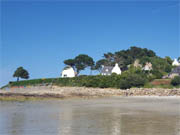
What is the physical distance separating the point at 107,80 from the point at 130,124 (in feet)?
122

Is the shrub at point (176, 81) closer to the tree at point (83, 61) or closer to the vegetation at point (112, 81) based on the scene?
the vegetation at point (112, 81)

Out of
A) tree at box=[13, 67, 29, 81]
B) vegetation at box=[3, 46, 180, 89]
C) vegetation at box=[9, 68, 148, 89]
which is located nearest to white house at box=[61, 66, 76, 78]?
vegetation at box=[3, 46, 180, 89]

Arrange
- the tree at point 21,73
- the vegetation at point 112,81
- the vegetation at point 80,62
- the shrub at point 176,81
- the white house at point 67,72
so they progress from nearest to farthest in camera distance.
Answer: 1. the shrub at point 176,81
2. the vegetation at point 112,81
3. the white house at point 67,72
4. the tree at point 21,73
5. the vegetation at point 80,62

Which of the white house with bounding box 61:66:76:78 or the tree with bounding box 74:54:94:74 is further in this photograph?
the tree with bounding box 74:54:94:74

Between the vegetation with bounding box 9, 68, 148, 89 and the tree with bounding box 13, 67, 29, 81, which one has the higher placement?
the tree with bounding box 13, 67, 29, 81

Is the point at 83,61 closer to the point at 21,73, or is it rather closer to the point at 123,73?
the point at 21,73

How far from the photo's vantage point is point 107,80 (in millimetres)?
48281

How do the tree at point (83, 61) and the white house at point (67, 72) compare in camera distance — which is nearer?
the white house at point (67, 72)

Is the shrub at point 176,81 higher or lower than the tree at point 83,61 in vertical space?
lower

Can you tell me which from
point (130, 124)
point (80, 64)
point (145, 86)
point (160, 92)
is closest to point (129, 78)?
point (145, 86)

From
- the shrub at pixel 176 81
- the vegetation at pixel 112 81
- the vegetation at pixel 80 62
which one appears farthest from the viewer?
the vegetation at pixel 80 62

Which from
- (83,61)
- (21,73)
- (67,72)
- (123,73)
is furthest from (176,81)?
(21,73)

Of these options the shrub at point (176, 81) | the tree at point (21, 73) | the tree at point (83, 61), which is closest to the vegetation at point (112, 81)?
the shrub at point (176, 81)

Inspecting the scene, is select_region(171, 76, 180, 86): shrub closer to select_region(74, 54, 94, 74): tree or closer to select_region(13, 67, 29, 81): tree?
select_region(74, 54, 94, 74): tree
